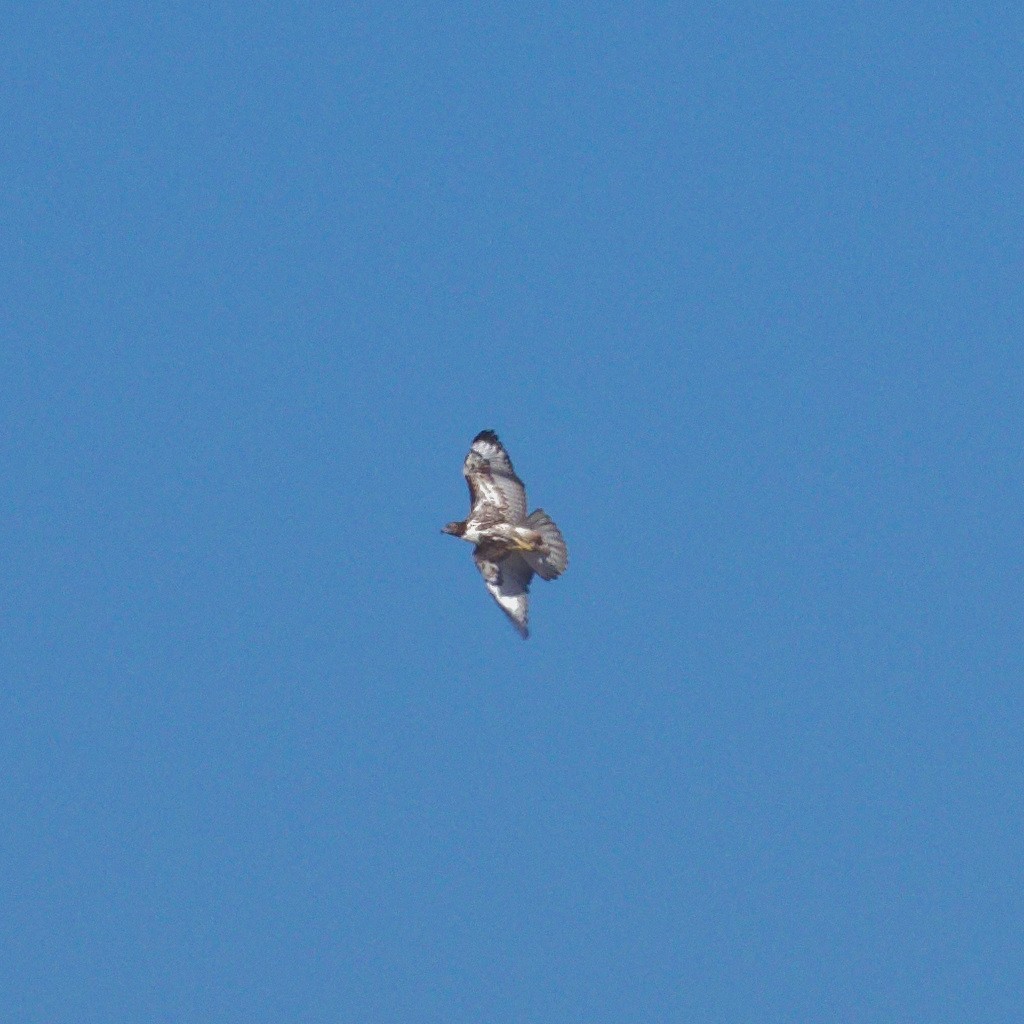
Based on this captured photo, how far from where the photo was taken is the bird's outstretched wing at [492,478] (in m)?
31.0

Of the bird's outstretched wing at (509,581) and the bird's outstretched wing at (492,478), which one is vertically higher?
the bird's outstretched wing at (492,478)

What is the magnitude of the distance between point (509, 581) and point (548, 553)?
106 centimetres

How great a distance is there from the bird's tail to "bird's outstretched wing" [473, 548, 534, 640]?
1.09 ft

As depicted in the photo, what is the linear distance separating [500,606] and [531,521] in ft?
5.54

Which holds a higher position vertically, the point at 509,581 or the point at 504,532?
the point at 504,532

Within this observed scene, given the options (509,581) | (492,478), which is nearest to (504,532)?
(509,581)

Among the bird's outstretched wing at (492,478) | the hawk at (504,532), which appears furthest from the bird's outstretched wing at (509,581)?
the bird's outstretched wing at (492,478)

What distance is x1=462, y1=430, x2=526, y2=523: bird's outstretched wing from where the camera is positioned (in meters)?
31.0

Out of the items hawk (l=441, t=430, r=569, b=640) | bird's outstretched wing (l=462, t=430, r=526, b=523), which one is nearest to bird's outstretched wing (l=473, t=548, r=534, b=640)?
hawk (l=441, t=430, r=569, b=640)

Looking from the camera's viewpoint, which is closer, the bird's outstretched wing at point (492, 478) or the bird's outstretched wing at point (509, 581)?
the bird's outstretched wing at point (509, 581)

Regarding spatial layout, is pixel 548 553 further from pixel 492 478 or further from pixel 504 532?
pixel 492 478

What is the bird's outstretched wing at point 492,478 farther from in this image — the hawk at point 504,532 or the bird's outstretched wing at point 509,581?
the bird's outstretched wing at point 509,581

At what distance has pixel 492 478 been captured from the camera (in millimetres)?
31312

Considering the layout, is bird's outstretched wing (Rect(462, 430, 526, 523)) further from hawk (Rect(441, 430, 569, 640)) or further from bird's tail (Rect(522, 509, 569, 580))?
bird's tail (Rect(522, 509, 569, 580))
